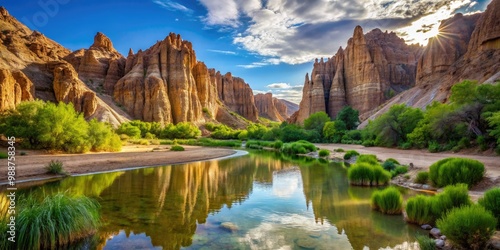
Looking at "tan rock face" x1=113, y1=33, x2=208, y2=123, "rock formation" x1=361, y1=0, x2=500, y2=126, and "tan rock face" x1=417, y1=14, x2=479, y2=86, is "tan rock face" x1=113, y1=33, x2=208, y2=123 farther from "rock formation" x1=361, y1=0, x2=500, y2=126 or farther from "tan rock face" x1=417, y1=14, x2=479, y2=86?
"tan rock face" x1=417, y1=14, x2=479, y2=86

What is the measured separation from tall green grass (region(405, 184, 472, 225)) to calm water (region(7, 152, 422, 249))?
516 millimetres

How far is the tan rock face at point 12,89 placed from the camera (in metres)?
35.6

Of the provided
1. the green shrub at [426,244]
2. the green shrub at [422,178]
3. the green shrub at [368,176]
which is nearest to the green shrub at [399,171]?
the green shrub at [368,176]

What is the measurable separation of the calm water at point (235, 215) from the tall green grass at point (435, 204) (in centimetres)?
52

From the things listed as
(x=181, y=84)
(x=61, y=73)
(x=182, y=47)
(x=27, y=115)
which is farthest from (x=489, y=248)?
(x=182, y=47)

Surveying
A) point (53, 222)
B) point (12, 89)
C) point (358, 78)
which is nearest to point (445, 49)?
point (358, 78)

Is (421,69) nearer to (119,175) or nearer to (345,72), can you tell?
(345,72)

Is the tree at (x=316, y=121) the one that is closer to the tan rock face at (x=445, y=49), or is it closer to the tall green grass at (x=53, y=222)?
the tan rock face at (x=445, y=49)

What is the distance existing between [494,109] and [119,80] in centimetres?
9858

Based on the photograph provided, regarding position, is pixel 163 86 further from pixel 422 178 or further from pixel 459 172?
pixel 459 172

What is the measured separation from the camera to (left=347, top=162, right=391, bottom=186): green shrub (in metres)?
16.0

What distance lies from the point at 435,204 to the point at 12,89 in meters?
49.9

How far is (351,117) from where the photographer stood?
7250 centimetres

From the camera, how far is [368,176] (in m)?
16.0
